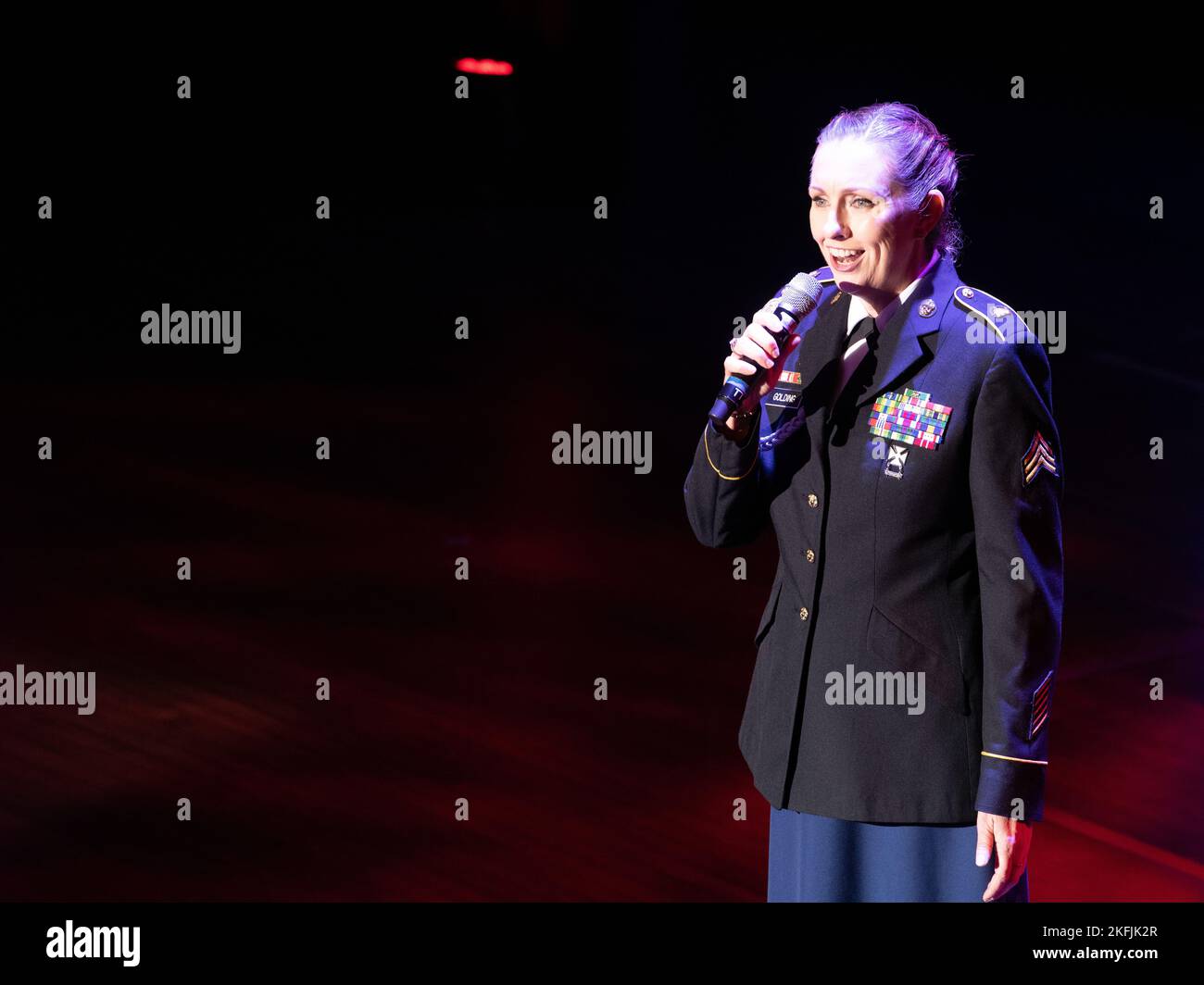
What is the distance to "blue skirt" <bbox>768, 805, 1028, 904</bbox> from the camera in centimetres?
172

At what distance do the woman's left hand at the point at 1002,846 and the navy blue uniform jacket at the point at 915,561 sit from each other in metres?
0.02

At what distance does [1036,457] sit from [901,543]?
185 mm

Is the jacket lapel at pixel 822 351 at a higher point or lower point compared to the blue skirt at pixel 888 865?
higher

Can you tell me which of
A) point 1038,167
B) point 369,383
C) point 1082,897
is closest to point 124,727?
point 1082,897

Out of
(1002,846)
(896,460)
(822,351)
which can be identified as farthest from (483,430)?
(1002,846)

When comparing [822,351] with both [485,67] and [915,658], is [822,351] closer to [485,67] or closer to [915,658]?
[915,658]

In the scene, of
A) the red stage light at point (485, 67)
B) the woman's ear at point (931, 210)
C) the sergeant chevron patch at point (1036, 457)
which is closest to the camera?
the sergeant chevron patch at point (1036, 457)

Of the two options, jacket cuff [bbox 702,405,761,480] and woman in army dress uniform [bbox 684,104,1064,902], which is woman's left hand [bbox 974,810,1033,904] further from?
jacket cuff [bbox 702,405,761,480]

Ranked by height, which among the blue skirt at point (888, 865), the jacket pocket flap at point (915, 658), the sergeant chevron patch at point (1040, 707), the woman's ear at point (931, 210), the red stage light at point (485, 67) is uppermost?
the red stage light at point (485, 67)

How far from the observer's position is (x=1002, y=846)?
165 centimetres

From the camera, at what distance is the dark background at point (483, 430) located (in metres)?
3.28

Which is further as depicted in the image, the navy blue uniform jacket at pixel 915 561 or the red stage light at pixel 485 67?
the red stage light at pixel 485 67

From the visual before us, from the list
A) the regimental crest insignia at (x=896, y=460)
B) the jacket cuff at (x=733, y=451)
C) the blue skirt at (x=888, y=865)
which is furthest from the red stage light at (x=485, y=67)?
the blue skirt at (x=888, y=865)

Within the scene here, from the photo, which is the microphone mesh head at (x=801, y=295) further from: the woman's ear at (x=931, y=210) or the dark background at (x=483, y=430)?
the dark background at (x=483, y=430)
